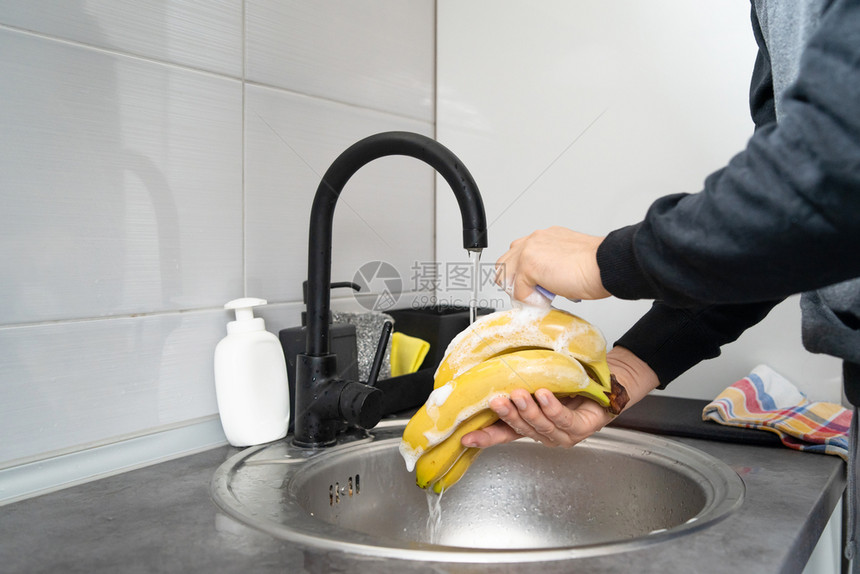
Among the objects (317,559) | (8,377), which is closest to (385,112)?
(8,377)

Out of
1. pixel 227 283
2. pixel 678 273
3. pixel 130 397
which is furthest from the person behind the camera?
pixel 227 283

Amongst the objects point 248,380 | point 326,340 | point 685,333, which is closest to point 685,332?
point 685,333

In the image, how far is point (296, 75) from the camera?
1.16m

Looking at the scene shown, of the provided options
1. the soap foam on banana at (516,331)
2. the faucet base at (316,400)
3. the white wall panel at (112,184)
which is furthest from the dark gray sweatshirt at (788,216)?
the white wall panel at (112,184)

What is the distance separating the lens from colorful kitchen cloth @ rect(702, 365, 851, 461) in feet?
3.17

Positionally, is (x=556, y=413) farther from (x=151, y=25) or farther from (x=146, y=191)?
(x=151, y=25)

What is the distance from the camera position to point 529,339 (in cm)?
75

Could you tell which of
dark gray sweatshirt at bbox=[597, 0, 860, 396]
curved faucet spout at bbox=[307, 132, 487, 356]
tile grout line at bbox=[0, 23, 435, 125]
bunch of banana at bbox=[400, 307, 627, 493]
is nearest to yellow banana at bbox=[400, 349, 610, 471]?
bunch of banana at bbox=[400, 307, 627, 493]

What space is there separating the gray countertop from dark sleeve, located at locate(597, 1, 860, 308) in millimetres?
272

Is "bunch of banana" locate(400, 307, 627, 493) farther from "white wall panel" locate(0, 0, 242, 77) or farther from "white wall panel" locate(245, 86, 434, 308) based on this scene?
"white wall panel" locate(0, 0, 242, 77)

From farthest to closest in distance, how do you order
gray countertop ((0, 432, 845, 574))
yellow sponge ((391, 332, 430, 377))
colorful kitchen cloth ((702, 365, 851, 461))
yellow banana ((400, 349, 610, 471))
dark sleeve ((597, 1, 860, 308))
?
yellow sponge ((391, 332, 430, 377)) < colorful kitchen cloth ((702, 365, 851, 461)) < yellow banana ((400, 349, 610, 471)) < gray countertop ((0, 432, 845, 574)) < dark sleeve ((597, 1, 860, 308))

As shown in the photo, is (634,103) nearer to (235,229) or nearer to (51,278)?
(235,229)

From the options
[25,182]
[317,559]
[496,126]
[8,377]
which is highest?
[496,126]

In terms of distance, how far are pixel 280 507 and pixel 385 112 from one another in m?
0.88
